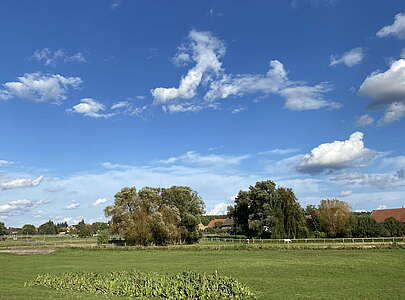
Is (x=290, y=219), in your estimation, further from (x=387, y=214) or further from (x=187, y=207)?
(x=387, y=214)

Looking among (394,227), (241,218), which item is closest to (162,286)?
(241,218)

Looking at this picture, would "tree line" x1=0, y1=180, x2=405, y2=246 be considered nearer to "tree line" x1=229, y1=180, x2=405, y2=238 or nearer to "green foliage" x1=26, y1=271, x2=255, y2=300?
"tree line" x1=229, y1=180, x2=405, y2=238

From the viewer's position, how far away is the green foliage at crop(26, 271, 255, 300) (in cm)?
1664

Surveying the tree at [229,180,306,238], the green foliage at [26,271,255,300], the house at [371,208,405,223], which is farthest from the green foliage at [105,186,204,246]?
the house at [371,208,405,223]

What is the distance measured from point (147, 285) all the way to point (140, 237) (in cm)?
5013

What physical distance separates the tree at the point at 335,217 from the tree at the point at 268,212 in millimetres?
8952

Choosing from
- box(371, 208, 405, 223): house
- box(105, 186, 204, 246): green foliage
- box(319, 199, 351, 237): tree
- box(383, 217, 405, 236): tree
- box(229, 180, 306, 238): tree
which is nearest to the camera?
box(105, 186, 204, 246): green foliage

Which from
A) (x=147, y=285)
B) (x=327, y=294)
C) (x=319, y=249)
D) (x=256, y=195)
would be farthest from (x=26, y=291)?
(x=256, y=195)

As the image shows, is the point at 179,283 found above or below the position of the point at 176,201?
below

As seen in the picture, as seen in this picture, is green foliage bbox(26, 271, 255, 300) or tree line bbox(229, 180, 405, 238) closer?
green foliage bbox(26, 271, 255, 300)

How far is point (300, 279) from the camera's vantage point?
2259 centimetres

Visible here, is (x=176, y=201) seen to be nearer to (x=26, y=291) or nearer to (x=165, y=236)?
(x=165, y=236)

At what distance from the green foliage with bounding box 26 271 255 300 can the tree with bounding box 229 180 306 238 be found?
183ft

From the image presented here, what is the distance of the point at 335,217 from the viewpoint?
259ft
